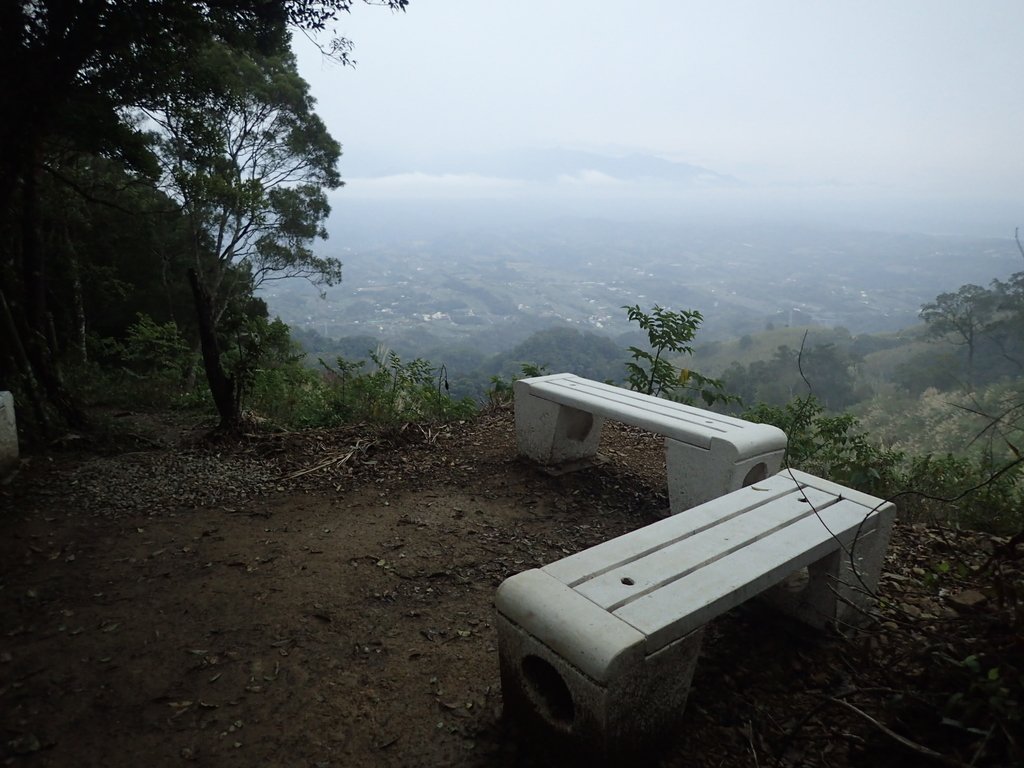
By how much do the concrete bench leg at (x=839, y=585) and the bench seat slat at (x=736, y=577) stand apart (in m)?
0.07

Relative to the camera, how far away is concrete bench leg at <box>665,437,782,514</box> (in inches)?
116

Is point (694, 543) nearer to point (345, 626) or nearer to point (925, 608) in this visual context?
point (925, 608)

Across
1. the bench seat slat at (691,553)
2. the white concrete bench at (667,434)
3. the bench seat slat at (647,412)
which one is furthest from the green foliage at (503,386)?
the bench seat slat at (691,553)

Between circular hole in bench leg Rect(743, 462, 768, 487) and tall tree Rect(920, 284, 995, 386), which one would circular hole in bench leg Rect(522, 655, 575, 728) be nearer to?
circular hole in bench leg Rect(743, 462, 768, 487)

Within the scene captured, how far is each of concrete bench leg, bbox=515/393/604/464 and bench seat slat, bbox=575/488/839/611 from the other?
178cm

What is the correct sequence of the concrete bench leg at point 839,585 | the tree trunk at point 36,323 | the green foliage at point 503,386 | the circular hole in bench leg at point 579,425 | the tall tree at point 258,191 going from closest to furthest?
the concrete bench leg at point 839,585, the circular hole in bench leg at point 579,425, the tree trunk at point 36,323, the green foliage at point 503,386, the tall tree at point 258,191

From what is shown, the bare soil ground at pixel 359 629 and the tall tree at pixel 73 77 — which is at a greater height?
the tall tree at pixel 73 77

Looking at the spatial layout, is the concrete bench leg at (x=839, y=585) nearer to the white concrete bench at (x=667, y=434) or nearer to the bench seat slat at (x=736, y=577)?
the bench seat slat at (x=736, y=577)

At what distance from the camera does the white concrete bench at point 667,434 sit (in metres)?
2.99

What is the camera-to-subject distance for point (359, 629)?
2.38 m

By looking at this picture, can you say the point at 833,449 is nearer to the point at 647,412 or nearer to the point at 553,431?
the point at 647,412

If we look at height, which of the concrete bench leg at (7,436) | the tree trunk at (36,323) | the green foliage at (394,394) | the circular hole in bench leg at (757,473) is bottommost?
the green foliage at (394,394)

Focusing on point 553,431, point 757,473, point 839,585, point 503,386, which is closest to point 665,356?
point 503,386

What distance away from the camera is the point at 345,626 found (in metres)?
2.40
